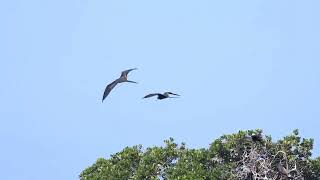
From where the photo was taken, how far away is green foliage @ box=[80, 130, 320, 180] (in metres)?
37.3

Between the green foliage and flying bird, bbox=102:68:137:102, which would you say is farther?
A: the green foliage

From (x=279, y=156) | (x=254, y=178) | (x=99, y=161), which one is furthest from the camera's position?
(x=99, y=161)

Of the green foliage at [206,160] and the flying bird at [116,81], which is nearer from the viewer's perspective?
the flying bird at [116,81]

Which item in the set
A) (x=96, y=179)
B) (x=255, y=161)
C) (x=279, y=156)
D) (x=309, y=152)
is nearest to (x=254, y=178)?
(x=255, y=161)

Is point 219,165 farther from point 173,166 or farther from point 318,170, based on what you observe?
point 318,170

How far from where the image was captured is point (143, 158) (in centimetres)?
3862

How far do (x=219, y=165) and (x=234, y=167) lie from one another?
129cm

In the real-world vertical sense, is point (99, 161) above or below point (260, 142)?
above

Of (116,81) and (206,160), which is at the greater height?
(206,160)

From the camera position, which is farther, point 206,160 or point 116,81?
point 206,160

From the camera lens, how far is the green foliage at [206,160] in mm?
37344

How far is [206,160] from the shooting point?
128 ft

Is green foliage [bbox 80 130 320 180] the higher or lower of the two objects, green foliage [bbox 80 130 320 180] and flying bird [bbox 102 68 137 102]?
the higher

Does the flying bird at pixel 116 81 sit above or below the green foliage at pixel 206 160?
below
